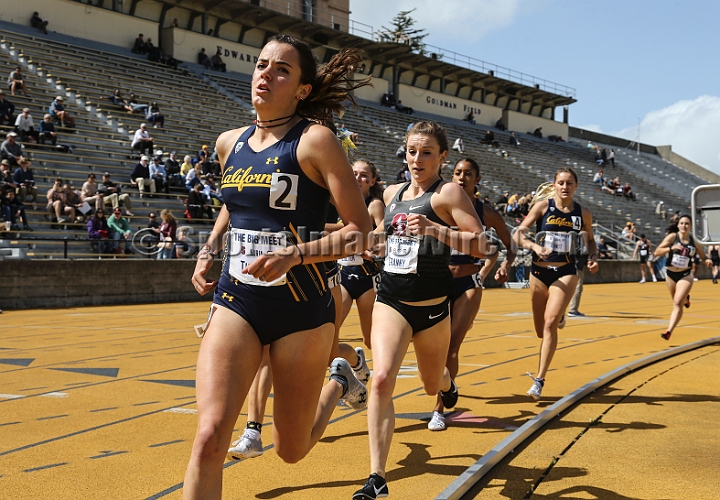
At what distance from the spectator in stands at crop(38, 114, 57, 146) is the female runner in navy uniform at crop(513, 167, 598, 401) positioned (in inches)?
655

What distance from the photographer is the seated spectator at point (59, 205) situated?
18312 millimetres

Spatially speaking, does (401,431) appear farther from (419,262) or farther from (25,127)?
(25,127)

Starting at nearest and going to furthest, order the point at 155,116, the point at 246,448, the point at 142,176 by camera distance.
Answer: the point at 246,448 → the point at 142,176 → the point at 155,116

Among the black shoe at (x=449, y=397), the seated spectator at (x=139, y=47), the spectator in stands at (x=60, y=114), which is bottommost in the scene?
the black shoe at (x=449, y=397)

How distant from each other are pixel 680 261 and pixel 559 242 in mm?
5779

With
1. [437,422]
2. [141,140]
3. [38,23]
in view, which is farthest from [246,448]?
[38,23]

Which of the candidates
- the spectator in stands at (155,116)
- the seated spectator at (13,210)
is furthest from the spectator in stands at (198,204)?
the spectator in stands at (155,116)

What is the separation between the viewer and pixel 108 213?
19.5 meters

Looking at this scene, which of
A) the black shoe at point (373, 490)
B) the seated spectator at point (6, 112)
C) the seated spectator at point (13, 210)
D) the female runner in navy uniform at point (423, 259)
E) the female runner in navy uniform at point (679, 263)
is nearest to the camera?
the black shoe at point (373, 490)

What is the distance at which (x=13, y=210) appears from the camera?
17.5 metres

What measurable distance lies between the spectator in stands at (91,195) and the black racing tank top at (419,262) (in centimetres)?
1482

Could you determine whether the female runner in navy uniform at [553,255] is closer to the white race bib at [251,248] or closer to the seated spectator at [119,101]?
the white race bib at [251,248]

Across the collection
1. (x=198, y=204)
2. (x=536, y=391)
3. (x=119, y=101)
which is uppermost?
(x=119, y=101)

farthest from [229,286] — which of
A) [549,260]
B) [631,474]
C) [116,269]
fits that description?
[116,269]
